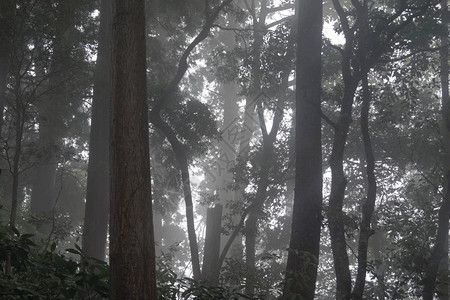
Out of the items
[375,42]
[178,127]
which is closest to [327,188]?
[178,127]

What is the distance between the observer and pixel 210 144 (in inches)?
646

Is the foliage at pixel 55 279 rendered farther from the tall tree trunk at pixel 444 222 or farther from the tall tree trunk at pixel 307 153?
the tall tree trunk at pixel 444 222

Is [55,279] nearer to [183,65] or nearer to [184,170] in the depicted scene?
[184,170]

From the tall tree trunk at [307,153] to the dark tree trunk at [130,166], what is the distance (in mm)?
2797

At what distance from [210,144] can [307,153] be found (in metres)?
8.35

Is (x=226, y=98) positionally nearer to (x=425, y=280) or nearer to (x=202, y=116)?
(x=202, y=116)

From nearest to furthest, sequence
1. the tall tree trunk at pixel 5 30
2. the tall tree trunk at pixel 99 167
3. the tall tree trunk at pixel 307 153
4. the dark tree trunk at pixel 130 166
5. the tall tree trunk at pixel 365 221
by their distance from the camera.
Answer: the dark tree trunk at pixel 130 166
the tall tree trunk at pixel 307 153
the tall tree trunk at pixel 365 221
the tall tree trunk at pixel 5 30
the tall tree trunk at pixel 99 167

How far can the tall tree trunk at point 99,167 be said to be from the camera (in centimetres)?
1386

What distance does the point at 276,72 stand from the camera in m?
16.1

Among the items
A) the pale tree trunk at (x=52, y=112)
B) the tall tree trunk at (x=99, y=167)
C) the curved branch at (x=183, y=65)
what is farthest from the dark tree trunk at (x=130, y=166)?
the curved branch at (x=183, y=65)

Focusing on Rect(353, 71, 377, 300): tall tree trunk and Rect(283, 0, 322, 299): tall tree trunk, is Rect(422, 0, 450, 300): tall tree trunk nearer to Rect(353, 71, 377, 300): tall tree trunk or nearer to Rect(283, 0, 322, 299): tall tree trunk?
Rect(353, 71, 377, 300): tall tree trunk

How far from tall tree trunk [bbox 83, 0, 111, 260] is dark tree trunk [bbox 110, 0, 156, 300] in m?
8.65

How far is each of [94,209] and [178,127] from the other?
361cm

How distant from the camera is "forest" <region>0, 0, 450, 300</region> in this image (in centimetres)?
465
